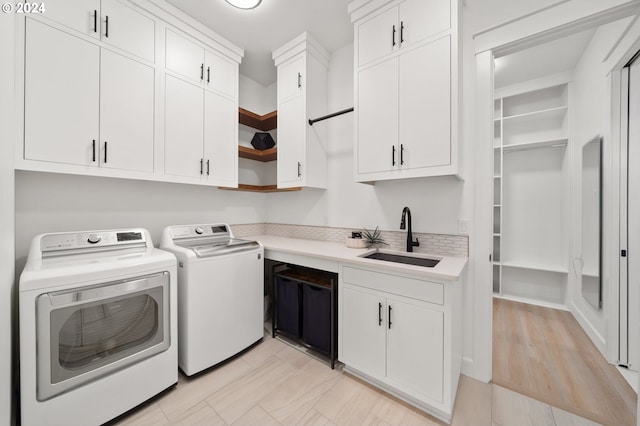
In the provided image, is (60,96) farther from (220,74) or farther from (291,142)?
(291,142)

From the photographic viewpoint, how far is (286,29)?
89.6 inches

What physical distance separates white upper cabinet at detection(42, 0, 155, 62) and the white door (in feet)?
11.9

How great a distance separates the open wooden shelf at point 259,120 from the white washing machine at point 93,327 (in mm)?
1705

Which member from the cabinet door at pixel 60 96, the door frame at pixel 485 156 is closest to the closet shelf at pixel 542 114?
the door frame at pixel 485 156

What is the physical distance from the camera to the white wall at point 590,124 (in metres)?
1.95

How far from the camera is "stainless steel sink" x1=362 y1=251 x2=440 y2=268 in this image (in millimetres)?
1820

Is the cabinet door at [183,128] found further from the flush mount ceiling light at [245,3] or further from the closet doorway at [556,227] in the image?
the closet doorway at [556,227]

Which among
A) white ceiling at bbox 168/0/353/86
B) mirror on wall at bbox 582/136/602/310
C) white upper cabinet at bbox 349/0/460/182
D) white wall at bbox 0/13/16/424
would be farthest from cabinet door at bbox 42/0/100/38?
mirror on wall at bbox 582/136/602/310

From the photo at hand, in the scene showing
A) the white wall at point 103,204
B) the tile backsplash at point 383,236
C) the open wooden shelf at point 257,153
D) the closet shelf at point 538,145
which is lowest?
the tile backsplash at point 383,236

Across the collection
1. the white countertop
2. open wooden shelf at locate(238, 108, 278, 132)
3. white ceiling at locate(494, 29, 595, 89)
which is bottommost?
the white countertop

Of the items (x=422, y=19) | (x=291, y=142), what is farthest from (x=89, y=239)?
(x=422, y=19)

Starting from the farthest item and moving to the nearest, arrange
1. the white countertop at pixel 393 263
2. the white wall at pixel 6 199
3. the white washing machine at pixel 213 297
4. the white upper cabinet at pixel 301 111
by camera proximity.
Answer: the white upper cabinet at pixel 301 111
the white washing machine at pixel 213 297
the white countertop at pixel 393 263
the white wall at pixel 6 199

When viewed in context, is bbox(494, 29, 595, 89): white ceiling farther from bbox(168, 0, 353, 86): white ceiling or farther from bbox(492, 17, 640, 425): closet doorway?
bbox(168, 0, 353, 86): white ceiling

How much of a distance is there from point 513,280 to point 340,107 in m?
3.27
